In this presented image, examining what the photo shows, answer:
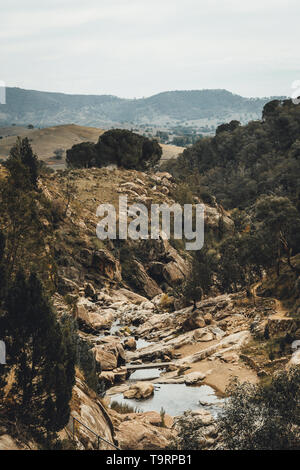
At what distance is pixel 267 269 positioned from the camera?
111 feet

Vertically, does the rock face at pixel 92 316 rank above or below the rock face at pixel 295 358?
below

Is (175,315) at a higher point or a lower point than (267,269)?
lower

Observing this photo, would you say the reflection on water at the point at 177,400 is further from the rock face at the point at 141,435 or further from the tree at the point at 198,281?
the tree at the point at 198,281

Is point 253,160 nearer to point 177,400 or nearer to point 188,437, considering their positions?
point 177,400

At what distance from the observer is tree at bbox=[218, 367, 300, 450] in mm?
13203

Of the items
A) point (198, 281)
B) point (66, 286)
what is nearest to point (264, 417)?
point (198, 281)

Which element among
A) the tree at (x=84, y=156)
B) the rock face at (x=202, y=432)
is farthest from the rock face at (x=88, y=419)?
the tree at (x=84, y=156)

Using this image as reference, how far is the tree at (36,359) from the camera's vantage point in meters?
12.4

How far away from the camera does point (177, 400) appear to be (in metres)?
20.5

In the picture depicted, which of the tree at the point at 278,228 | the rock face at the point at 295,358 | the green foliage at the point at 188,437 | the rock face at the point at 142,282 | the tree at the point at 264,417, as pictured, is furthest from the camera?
the rock face at the point at 142,282

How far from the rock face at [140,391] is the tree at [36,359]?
8074 millimetres
